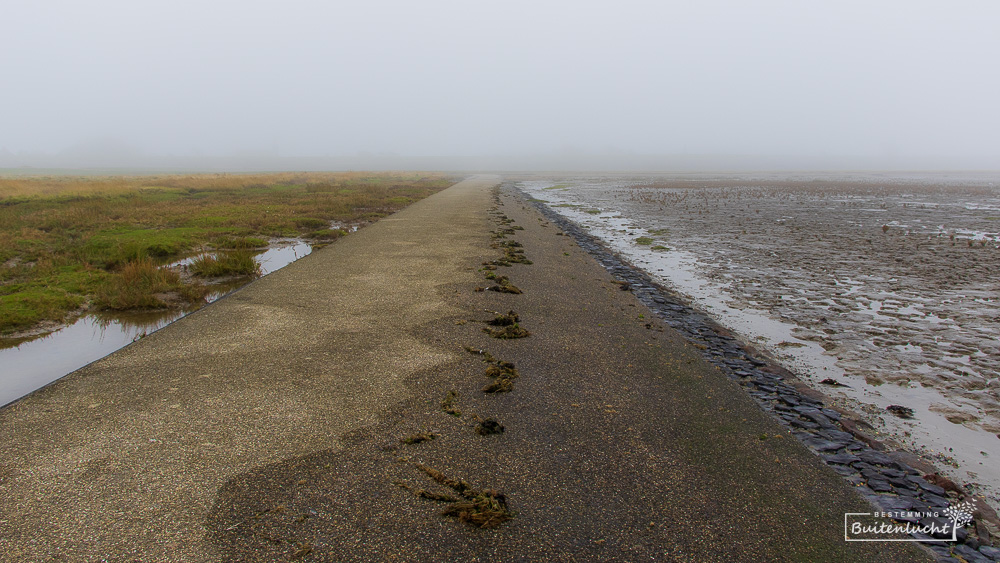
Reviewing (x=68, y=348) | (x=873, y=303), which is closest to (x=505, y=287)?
(x=68, y=348)

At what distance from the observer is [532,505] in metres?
3.51

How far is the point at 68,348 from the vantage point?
24.8 feet

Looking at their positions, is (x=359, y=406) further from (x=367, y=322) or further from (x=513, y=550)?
(x=367, y=322)

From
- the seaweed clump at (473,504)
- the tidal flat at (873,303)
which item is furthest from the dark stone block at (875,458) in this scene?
the seaweed clump at (473,504)

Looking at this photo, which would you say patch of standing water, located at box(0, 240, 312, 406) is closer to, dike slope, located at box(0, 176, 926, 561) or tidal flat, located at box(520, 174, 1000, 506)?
dike slope, located at box(0, 176, 926, 561)

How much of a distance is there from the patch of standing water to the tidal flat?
33.4 feet

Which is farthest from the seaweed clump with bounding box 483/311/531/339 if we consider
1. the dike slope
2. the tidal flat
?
the tidal flat

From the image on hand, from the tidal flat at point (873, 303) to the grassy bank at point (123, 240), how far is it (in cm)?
1148

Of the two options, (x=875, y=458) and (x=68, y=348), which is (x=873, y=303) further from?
(x=68, y=348)

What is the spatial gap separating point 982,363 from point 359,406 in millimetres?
8607

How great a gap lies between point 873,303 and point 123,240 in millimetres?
20838

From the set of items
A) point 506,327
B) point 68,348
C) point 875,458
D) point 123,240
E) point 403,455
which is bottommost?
point 68,348

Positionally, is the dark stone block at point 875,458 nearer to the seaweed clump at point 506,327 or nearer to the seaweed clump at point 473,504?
the seaweed clump at point 473,504

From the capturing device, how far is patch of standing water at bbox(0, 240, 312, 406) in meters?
6.30
